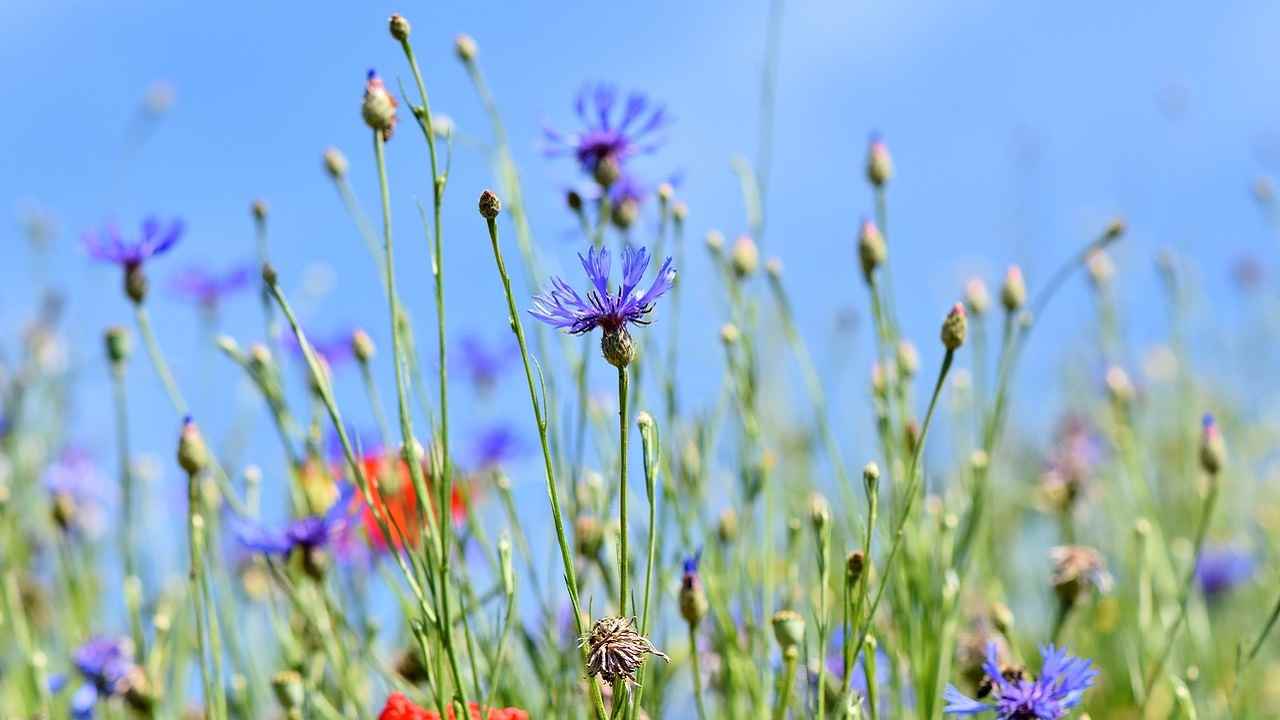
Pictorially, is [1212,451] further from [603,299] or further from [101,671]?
[101,671]

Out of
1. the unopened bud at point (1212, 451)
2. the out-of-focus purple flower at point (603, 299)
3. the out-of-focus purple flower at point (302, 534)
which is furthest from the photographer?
the unopened bud at point (1212, 451)

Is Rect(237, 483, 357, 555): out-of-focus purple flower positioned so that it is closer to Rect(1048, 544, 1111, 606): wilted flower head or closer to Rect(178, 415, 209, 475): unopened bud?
Rect(178, 415, 209, 475): unopened bud

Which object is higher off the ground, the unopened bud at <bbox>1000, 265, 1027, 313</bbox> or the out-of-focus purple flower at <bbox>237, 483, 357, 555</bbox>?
the unopened bud at <bbox>1000, 265, 1027, 313</bbox>

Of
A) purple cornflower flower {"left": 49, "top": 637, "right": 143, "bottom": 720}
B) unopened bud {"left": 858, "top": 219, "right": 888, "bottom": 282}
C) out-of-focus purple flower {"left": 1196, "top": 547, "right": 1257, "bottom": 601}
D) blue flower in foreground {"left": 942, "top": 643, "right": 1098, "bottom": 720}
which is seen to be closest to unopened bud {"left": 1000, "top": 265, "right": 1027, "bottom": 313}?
unopened bud {"left": 858, "top": 219, "right": 888, "bottom": 282}

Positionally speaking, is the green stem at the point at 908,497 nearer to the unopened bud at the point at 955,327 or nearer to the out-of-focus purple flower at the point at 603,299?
the unopened bud at the point at 955,327

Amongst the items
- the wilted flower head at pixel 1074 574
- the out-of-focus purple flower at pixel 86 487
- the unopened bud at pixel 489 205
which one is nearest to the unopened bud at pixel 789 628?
the unopened bud at pixel 489 205

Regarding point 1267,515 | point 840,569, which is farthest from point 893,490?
point 1267,515
